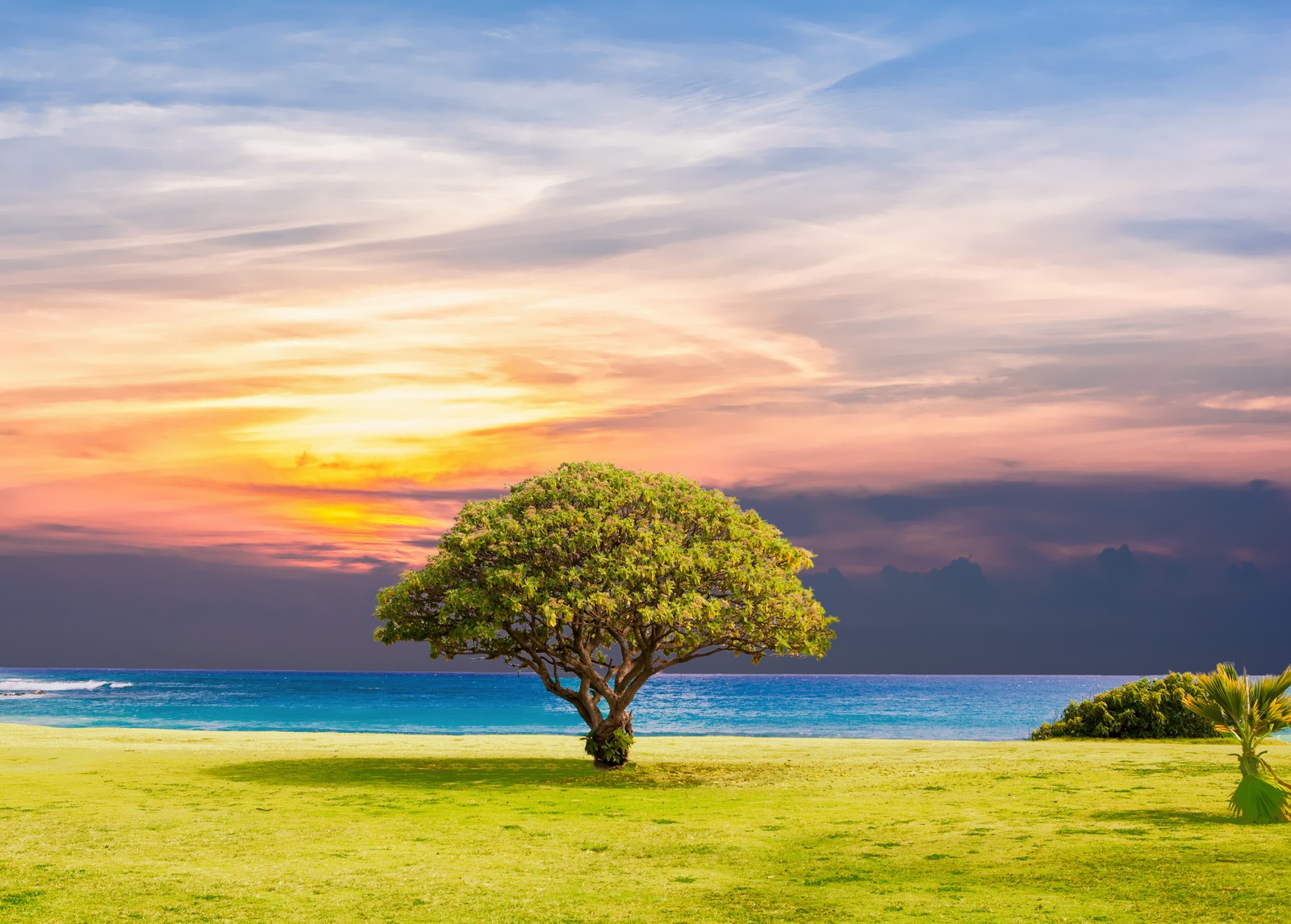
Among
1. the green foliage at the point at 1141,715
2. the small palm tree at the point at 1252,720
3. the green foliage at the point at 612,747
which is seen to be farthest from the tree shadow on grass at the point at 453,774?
the green foliage at the point at 1141,715

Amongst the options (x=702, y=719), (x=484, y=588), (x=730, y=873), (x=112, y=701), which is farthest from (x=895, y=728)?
(x=112, y=701)

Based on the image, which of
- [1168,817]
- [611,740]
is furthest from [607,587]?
[1168,817]

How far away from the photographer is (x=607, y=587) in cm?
3791

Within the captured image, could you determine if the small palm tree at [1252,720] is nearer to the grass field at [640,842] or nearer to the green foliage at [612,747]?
the grass field at [640,842]

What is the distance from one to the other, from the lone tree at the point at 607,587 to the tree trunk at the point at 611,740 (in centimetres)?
4

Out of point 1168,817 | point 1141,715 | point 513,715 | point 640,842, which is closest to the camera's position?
point 640,842

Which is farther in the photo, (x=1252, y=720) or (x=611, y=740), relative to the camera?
(x=611, y=740)

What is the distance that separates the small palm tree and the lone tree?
15.0 m

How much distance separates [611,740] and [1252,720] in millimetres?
21306

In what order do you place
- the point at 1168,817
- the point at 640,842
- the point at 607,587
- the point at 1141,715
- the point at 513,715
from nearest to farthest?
the point at 640,842, the point at 1168,817, the point at 607,587, the point at 1141,715, the point at 513,715

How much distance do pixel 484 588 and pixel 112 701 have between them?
145 metres

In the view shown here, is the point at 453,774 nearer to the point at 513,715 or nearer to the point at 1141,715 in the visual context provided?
the point at 1141,715

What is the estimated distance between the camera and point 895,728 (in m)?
109

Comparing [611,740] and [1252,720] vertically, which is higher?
[1252,720]
